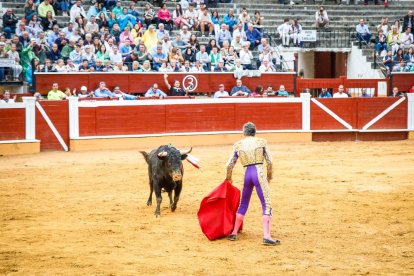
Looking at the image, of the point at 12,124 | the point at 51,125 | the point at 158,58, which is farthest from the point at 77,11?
the point at 12,124

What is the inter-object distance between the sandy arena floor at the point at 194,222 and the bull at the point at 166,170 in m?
0.34

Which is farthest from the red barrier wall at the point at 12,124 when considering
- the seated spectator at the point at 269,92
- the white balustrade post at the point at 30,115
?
the seated spectator at the point at 269,92

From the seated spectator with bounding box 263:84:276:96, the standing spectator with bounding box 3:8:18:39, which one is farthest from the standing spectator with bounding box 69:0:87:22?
the seated spectator with bounding box 263:84:276:96

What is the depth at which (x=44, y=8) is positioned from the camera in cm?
1928

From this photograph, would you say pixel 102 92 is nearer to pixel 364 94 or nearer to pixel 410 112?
pixel 364 94

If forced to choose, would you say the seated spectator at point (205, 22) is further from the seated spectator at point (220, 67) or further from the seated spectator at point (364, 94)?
the seated spectator at point (364, 94)

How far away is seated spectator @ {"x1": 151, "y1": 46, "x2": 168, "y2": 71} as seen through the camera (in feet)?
61.8

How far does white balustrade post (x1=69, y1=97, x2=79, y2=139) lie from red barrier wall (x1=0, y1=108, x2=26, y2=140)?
100 centimetres

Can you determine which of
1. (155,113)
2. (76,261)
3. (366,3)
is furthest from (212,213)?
(366,3)

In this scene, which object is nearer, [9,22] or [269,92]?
[9,22]

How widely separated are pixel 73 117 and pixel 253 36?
6.62m

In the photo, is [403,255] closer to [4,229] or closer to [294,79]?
[4,229]

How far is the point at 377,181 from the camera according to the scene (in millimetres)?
12375

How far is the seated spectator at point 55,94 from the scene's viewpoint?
17125 millimetres
